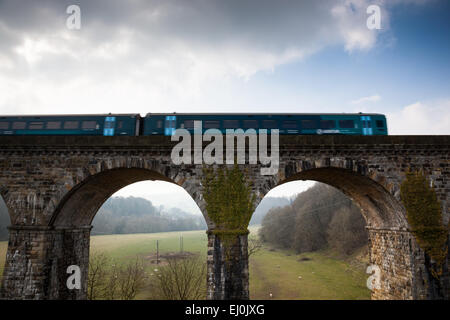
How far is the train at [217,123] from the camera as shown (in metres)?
13.6

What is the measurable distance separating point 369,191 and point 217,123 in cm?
847

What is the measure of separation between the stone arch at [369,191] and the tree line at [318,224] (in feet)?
99.9

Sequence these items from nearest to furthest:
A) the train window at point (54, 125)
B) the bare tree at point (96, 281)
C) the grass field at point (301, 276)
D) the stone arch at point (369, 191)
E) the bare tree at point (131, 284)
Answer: the stone arch at point (369, 191) < the train window at point (54, 125) < the bare tree at point (96, 281) < the bare tree at point (131, 284) < the grass field at point (301, 276)

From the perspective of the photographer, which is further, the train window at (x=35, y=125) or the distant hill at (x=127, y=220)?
the distant hill at (x=127, y=220)

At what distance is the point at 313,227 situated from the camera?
164 feet

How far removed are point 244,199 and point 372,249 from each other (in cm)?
868

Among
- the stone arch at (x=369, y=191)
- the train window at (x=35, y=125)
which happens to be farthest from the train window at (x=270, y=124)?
the train window at (x=35, y=125)

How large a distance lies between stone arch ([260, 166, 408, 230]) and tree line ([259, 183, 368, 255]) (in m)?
30.4

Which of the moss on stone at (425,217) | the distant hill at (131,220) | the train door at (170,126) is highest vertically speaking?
the train door at (170,126)

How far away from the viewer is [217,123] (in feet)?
44.5

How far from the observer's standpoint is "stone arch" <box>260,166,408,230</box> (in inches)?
442

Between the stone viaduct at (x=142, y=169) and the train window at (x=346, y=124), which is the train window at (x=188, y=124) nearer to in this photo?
→ the stone viaduct at (x=142, y=169)

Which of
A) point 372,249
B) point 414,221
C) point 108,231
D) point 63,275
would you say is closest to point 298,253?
point 372,249
